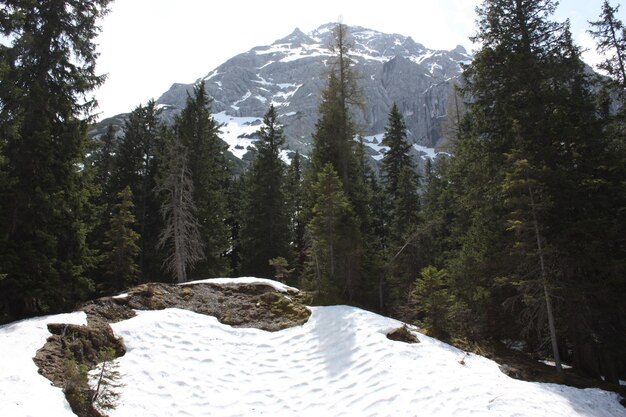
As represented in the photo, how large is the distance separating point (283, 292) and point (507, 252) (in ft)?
29.2

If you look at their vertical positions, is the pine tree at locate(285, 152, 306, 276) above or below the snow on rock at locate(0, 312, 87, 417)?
above

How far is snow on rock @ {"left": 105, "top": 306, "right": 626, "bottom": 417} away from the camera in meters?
9.17

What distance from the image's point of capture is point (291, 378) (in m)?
11.2

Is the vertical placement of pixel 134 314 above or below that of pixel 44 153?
below

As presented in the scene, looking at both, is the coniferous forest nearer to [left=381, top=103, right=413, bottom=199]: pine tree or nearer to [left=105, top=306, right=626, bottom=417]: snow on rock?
[left=105, top=306, right=626, bottom=417]: snow on rock

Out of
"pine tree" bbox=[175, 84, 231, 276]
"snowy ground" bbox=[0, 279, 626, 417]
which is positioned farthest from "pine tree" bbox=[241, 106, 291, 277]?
"snowy ground" bbox=[0, 279, 626, 417]

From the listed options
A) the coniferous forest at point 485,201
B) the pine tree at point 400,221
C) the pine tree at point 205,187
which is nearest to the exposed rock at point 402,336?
the coniferous forest at point 485,201

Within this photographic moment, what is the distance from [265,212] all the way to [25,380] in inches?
880

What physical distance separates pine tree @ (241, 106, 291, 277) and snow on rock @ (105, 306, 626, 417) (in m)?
14.6

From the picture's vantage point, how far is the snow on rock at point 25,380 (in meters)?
7.00

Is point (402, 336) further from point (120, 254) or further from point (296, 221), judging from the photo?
point (296, 221)

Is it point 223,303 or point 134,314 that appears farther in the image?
point 223,303

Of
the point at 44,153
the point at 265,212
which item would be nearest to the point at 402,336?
the point at 44,153

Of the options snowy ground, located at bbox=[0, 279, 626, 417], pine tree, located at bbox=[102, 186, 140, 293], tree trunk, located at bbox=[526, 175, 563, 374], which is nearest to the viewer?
snowy ground, located at bbox=[0, 279, 626, 417]
